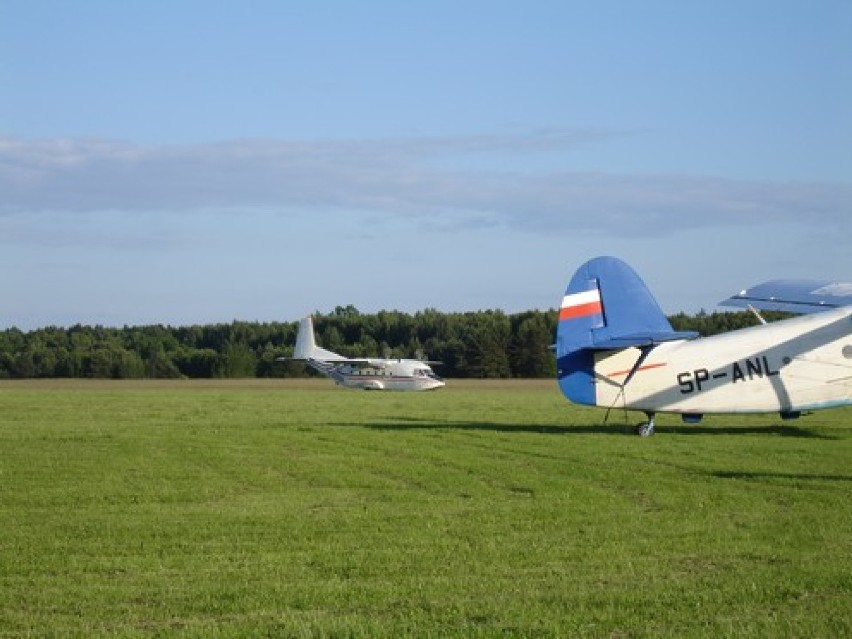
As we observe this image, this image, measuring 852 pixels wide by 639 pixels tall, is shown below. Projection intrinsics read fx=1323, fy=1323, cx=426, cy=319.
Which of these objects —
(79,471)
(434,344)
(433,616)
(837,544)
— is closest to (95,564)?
(433,616)

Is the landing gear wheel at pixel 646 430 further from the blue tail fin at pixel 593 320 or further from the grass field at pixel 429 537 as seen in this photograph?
the blue tail fin at pixel 593 320

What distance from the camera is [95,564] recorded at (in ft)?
33.7

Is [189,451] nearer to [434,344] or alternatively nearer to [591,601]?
[591,601]

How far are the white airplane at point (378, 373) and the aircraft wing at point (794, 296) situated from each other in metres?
44.8

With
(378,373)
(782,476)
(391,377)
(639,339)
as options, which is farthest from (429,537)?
(378,373)

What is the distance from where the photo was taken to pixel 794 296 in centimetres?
2600

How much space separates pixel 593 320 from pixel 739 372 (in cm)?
288

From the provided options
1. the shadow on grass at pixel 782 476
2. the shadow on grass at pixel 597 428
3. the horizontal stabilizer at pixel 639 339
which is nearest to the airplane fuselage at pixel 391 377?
the shadow on grass at pixel 597 428

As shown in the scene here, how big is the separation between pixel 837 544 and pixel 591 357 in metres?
13.4

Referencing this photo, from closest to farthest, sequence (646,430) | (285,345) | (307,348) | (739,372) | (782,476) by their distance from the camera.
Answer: (782,476) → (646,430) → (739,372) → (307,348) → (285,345)

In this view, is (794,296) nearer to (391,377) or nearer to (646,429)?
(646,429)

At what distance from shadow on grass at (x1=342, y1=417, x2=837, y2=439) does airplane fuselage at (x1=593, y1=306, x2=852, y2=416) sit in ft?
2.57

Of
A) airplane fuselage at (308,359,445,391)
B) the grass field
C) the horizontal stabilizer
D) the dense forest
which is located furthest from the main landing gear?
the dense forest

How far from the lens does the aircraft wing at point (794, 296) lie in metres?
25.4
